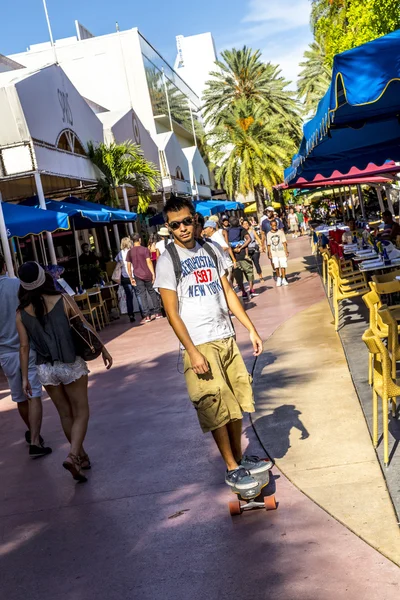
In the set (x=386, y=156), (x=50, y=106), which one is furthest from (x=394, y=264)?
(x=50, y=106)

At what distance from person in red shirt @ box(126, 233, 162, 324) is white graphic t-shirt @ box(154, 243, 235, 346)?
10.5m

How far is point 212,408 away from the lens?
4.63 metres

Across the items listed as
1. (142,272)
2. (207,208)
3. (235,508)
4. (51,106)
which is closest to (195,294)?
(235,508)

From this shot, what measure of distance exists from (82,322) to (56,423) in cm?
242

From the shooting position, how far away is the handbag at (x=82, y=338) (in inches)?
232

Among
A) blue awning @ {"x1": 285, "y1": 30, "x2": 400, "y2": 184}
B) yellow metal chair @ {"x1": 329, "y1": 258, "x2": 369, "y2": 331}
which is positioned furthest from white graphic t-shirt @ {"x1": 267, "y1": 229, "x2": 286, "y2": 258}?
yellow metal chair @ {"x1": 329, "y1": 258, "x2": 369, "y2": 331}

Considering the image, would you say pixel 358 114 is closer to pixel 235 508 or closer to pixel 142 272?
pixel 235 508

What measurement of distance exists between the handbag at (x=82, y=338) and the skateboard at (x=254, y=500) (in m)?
1.76

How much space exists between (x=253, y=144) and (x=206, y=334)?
3997 cm

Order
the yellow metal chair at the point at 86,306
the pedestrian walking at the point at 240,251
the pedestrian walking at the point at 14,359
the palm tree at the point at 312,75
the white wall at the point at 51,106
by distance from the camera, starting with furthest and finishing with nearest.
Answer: the palm tree at the point at 312,75 → the pedestrian walking at the point at 240,251 → the white wall at the point at 51,106 → the yellow metal chair at the point at 86,306 → the pedestrian walking at the point at 14,359

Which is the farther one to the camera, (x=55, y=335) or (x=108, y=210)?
(x=108, y=210)

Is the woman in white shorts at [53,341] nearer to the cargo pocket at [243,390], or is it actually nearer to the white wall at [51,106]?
the cargo pocket at [243,390]

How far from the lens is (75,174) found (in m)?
17.9

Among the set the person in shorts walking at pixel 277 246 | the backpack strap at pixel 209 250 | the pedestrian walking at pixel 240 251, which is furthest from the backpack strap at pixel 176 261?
the person in shorts walking at pixel 277 246
